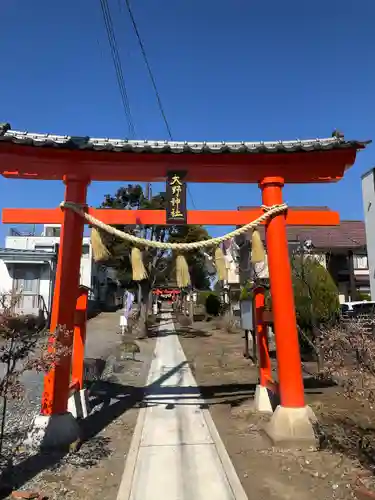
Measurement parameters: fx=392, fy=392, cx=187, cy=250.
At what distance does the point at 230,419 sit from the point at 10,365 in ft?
15.0

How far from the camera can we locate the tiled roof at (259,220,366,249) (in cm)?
2441

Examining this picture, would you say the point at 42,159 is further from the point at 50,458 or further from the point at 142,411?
the point at 142,411

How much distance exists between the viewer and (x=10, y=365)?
4.27 metres

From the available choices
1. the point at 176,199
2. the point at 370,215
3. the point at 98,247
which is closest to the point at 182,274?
the point at 176,199

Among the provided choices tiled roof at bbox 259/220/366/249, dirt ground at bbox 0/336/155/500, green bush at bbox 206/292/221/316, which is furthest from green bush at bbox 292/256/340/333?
green bush at bbox 206/292/221/316

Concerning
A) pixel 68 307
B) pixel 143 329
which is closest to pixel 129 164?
pixel 68 307

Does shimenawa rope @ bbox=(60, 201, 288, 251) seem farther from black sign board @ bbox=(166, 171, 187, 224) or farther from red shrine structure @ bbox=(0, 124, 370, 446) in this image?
black sign board @ bbox=(166, 171, 187, 224)

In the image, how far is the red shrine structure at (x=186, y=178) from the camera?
5.97 m

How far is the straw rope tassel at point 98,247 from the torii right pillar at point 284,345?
2664 mm

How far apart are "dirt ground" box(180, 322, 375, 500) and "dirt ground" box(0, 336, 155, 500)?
1.62 metres

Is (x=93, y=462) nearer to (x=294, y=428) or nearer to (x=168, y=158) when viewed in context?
(x=294, y=428)

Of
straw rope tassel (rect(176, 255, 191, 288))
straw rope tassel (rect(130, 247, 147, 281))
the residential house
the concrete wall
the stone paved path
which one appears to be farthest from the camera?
the residential house

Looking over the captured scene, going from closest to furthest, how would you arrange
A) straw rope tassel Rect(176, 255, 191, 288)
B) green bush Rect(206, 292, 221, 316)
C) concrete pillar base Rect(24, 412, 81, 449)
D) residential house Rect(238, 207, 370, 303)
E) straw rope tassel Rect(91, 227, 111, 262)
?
concrete pillar base Rect(24, 412, 81, 449)
straw rope tassel Rect(91, 227, 111, 262)
straw rope tassel Rect(176, 255, 191, 288)
residential house Rect(238, 207, 370, 303)
green bush Rect(206, 292, 221, 316)

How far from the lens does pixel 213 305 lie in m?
36.8
